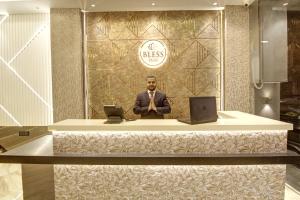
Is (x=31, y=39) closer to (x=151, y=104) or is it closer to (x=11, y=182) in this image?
(x=11, y=182)

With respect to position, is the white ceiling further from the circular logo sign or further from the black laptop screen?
the black laptop screen

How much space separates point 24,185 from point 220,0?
489 centimetres

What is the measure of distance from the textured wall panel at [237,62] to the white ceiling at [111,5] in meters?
0.32

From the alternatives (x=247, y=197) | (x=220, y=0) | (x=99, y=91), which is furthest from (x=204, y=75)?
(x=247, y=197)

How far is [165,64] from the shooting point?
6.35m

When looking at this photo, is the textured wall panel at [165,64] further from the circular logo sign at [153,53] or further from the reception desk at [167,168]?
the reception desk at [167,168]

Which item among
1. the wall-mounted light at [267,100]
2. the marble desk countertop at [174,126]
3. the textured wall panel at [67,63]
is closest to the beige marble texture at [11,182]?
the textured wall panel at [67,63]

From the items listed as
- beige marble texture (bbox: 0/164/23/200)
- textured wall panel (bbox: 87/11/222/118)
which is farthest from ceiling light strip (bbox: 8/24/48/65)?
beige marble texture (bbox: 0/164/23/200)

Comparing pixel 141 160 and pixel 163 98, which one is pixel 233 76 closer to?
pixel 163 98

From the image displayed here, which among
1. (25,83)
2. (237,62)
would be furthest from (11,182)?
(237,62)

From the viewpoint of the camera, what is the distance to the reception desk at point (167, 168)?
118 inches

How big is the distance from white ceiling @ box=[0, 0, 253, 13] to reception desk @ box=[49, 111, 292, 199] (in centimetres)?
347

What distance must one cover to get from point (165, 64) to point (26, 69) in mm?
3245

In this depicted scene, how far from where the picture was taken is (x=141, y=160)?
290cm
